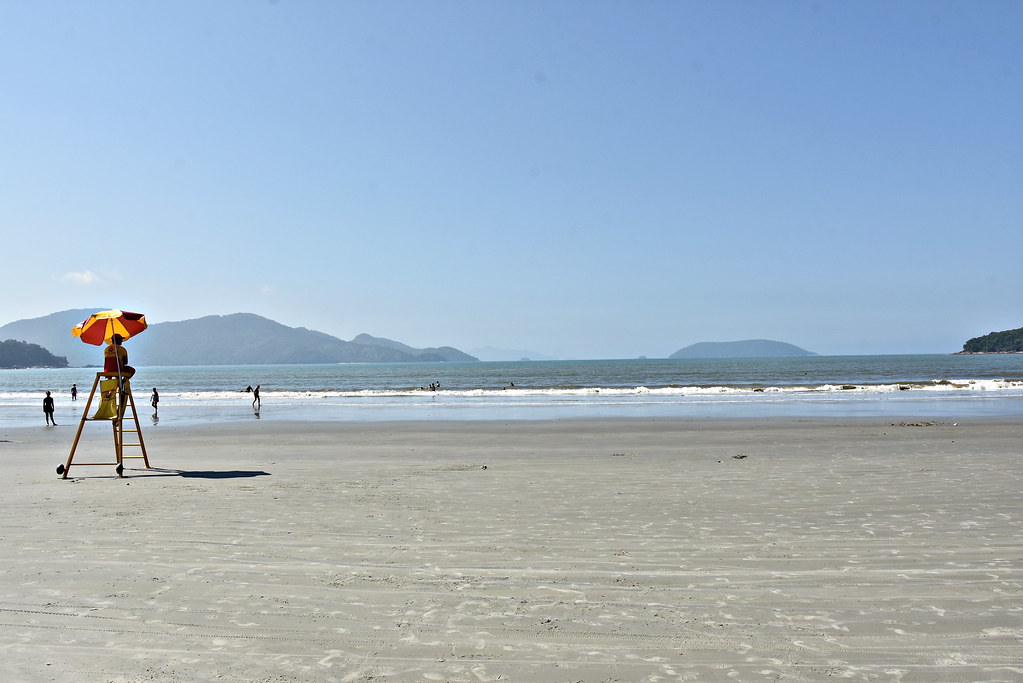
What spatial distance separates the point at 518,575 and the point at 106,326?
35.2 feet

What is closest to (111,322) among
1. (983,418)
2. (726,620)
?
(726,620)

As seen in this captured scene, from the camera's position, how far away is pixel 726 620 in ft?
16.6

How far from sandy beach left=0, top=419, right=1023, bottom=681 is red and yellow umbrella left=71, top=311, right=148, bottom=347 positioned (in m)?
2.69

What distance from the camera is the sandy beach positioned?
4488 mm

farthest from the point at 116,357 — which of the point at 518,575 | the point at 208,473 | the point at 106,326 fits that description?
the point at 518,575

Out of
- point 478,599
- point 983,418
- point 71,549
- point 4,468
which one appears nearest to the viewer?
point 478,599

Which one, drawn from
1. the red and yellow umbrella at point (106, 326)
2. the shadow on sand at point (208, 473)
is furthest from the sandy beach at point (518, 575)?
the red and yellow umbrella at point (106, 326)

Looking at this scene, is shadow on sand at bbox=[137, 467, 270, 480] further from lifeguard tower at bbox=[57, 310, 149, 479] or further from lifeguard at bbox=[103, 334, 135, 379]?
lifeguard at bbox=[103, 334, 135, 379]

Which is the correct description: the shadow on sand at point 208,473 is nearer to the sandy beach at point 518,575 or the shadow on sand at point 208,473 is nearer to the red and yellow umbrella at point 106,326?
the sandy beach at point 518,575

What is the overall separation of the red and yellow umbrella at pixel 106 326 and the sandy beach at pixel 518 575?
2.69 meters

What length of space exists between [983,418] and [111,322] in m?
28.2

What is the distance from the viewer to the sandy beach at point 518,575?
14.7 feet

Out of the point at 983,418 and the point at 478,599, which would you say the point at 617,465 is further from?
the point at 983,418

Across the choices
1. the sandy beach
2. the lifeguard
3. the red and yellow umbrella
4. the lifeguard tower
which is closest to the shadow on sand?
the sandy beach
